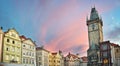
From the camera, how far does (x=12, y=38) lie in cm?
6028

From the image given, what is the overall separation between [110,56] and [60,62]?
1126 inches

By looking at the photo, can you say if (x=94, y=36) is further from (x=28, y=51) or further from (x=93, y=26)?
(x=28, y=51)

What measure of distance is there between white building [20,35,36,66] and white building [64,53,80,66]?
42.0 m

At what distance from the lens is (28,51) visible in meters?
68.2

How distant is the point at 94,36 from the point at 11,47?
49318 mm

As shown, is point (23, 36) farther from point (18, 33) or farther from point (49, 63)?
point (49, 63)

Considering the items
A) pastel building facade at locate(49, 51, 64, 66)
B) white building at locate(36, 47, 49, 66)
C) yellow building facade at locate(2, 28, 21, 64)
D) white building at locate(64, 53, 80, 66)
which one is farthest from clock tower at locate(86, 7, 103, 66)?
yellow building facade at locate(2, 28, 21, 64)

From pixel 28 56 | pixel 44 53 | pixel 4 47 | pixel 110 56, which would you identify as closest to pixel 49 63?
pixel 44 53

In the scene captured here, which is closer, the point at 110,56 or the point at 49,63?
the point at 110,56

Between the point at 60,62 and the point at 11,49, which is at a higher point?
the point at 11,49

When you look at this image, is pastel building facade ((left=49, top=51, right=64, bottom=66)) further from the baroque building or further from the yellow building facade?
the yellow building facade

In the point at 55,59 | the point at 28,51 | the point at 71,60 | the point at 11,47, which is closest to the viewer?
the point at 11,47

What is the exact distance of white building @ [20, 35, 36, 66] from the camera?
65.6 metres

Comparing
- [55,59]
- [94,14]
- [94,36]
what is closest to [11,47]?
[55,59]
